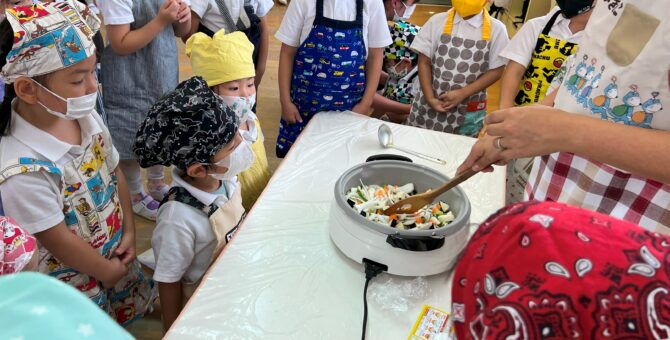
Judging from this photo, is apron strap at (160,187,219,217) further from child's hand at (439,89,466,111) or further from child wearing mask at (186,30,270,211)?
Result: child's hand at (439,89,466,111)

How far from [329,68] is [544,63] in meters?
0.89

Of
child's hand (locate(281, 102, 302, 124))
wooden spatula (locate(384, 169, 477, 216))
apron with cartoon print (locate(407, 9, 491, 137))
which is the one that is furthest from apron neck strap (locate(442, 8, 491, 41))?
wooden spatula (locate(384, 169, 477, 216))

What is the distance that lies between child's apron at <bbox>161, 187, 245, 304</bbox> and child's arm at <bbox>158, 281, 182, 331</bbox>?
34 mm

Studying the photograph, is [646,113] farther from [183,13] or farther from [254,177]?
[183,13]

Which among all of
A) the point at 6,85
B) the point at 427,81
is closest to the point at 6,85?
the point at 6,85

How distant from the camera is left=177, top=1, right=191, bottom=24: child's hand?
1785mm

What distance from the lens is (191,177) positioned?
4.13 ft

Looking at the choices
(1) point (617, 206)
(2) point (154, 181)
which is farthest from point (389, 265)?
(2) point (154, 181)

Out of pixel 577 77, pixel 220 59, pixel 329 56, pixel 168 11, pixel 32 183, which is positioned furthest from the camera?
pixel 329 56

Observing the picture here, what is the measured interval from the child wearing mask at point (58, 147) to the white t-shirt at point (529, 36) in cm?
153

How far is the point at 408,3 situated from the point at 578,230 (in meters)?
2.16

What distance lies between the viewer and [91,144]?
48.3 inches

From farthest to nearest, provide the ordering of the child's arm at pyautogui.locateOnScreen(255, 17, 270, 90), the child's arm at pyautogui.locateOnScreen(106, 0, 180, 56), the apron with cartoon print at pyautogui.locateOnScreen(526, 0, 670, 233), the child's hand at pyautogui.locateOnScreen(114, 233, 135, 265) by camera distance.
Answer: the child's arm at pyautogui.locateOnScreen(255, 17, 270, 90)
the child's arm at pyautogui.locateOnScreen(106, 0, 180, 56)
the child's hand at pyautogui.locateOnScreen(114, 233, 135, 265)
the apron with cartoon print at pyautogui.locateOnScreen(526, 0, 670, 233)

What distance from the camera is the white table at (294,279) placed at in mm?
927
